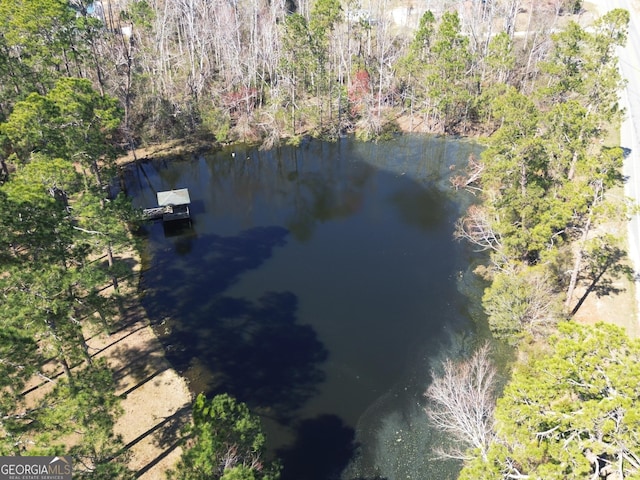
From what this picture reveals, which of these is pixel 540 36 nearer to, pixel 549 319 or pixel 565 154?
pixel 565 154

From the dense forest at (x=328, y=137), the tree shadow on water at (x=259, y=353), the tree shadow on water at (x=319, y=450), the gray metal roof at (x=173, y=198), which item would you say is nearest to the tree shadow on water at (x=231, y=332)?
the tree shadow on water at (x=259, y=353)

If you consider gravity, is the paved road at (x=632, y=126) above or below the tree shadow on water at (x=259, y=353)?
above

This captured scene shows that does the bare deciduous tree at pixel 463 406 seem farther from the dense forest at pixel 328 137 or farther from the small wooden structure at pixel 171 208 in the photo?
the small wooden structure at pixel 171 208

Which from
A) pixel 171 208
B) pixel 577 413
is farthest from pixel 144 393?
pixel 577 413

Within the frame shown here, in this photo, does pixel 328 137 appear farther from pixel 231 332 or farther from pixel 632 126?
pixel 231 332

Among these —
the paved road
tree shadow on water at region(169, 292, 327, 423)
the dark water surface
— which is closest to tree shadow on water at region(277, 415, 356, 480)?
the dark water surface
